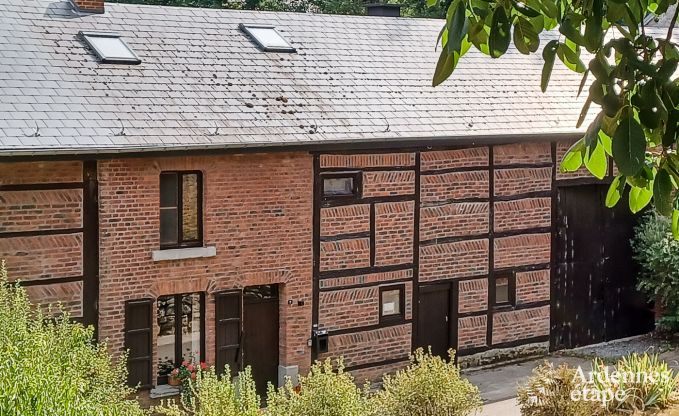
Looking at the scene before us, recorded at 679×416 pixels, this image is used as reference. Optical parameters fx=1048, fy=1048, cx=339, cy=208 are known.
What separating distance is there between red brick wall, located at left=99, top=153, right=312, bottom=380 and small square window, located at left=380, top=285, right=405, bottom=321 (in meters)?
1.35

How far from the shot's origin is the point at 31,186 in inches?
500

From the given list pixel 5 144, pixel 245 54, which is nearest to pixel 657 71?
pixel 5 144

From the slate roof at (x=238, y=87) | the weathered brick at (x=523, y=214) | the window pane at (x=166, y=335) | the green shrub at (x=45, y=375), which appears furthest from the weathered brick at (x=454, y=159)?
the green shrub at (x=45, y=375)

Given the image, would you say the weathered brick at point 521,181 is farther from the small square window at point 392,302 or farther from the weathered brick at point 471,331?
the small square window at point 392,302

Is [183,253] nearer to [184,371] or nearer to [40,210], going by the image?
[184,371]

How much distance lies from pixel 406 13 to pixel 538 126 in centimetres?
1857

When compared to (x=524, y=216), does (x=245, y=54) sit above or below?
above

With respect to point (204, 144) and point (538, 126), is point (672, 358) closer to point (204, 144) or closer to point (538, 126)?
point (538, 126)

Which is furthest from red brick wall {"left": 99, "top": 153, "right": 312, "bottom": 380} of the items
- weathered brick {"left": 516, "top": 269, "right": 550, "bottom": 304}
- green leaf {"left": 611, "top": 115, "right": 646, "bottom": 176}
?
green leaf {"left": 611, "top": 115, "right": 646, "bottom": 176}

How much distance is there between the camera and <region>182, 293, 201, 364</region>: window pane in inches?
559

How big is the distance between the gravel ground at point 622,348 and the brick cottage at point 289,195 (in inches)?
9.6

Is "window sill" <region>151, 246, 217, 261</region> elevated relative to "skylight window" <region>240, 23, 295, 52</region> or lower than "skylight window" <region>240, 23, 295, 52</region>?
lower

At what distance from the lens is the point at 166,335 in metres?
14.1

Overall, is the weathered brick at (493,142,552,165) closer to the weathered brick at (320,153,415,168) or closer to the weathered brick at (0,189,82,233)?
the weathered brick at (320,153,415,168)
